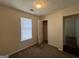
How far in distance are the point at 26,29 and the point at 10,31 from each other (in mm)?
1319

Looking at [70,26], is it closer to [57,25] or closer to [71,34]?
[71,34]

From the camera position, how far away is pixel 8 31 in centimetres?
339

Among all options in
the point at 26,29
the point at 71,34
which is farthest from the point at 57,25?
the point at 26,29

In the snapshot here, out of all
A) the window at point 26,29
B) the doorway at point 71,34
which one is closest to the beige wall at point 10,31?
the window at point 26,29

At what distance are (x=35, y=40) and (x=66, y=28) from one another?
2.62 metres

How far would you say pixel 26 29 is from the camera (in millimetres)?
4684

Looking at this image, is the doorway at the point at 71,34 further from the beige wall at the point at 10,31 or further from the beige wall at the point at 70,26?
the beige wall at the point at 10,31

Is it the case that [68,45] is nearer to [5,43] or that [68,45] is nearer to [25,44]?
[25,44]

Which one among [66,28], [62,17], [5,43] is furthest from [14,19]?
[66,28]

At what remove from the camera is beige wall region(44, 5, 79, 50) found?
3638 mm

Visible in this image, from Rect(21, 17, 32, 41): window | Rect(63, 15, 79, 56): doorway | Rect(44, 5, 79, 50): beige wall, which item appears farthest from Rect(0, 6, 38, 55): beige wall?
Rect(63, 15, 79, 56): doorway

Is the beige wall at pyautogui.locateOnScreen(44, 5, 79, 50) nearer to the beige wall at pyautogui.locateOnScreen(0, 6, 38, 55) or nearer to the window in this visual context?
the window

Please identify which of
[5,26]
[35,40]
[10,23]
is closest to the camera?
[5,26]

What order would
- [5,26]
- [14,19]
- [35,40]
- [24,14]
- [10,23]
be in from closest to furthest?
[5,26], [10,23], [14,19], [24,14], [35,40]
